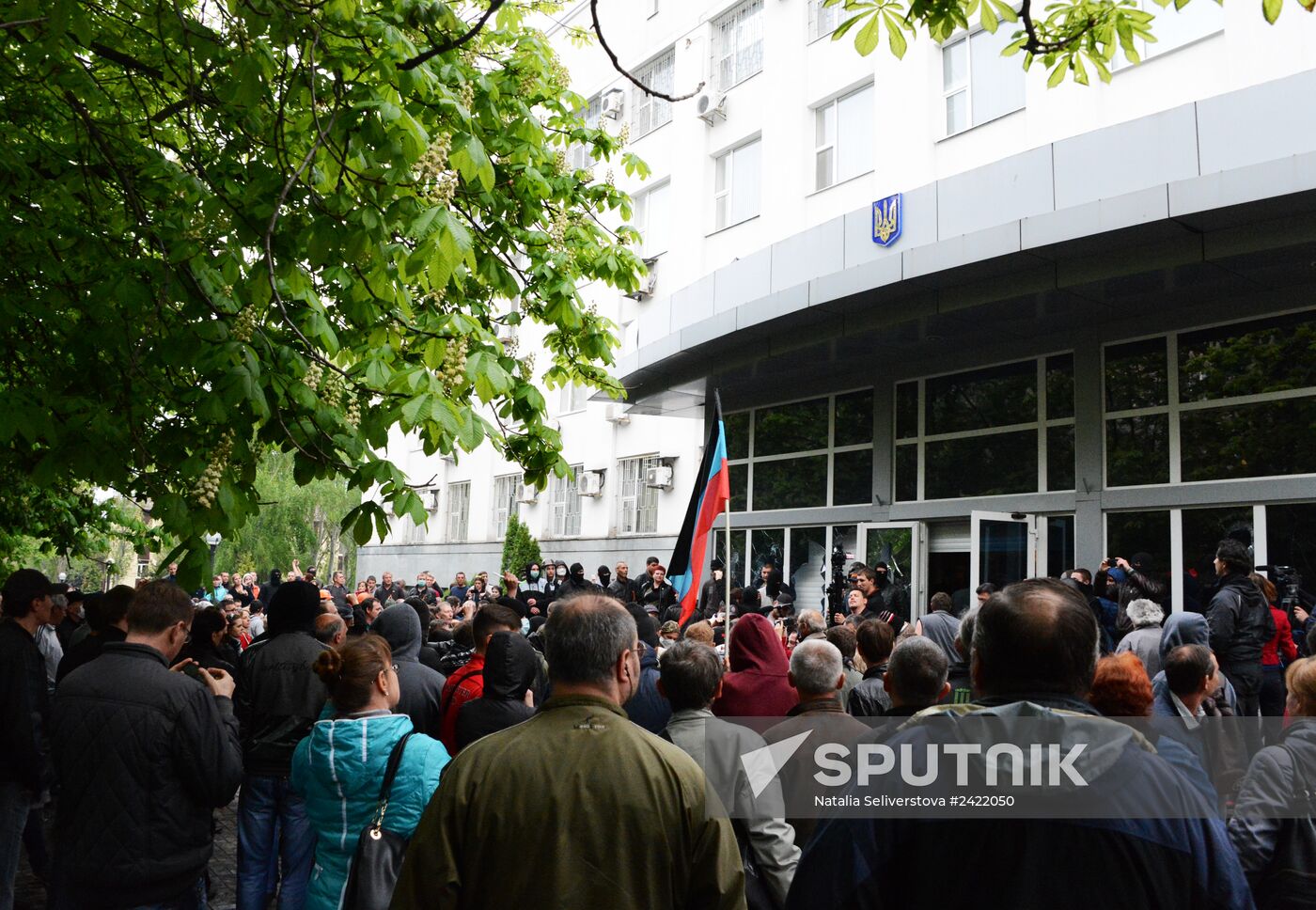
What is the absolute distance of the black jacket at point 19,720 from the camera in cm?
548

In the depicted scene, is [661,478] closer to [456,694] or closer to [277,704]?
[277,704]

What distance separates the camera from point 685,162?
2297 cm

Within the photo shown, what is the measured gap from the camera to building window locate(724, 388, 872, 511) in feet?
58.3

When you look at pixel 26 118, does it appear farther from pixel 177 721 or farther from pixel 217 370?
pixel 177 721

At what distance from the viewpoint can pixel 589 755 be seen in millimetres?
2672

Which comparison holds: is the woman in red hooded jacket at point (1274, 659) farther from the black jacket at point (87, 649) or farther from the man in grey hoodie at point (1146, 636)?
the black jacket at point (87, 649)

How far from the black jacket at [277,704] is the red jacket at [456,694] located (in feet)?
2.65

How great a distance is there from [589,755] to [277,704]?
379cm

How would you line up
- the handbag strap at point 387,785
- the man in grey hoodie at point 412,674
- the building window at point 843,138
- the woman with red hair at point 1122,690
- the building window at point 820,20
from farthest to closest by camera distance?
the building window at point 820,20
the building window at point 843,138
the man in grey hoodie at point 412,674
the woman with red hair at point 1122,690
the handbag strap at point 387,785

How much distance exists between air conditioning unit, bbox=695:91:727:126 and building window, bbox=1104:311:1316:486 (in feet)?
36.7

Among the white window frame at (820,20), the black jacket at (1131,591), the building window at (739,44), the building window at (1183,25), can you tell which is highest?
the building window at (739,44)

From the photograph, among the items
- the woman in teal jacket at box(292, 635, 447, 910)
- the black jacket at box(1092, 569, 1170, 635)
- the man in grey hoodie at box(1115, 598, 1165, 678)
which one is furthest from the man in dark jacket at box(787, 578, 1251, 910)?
the black jacket at box(1092, 569, 1170, 635)

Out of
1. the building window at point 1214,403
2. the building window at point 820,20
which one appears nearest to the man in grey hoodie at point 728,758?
the building window at point 1214,403

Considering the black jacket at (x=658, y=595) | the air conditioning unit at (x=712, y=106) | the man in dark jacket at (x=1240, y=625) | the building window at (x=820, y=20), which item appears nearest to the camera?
the man in dark jacket at (x=1240, y=625)
